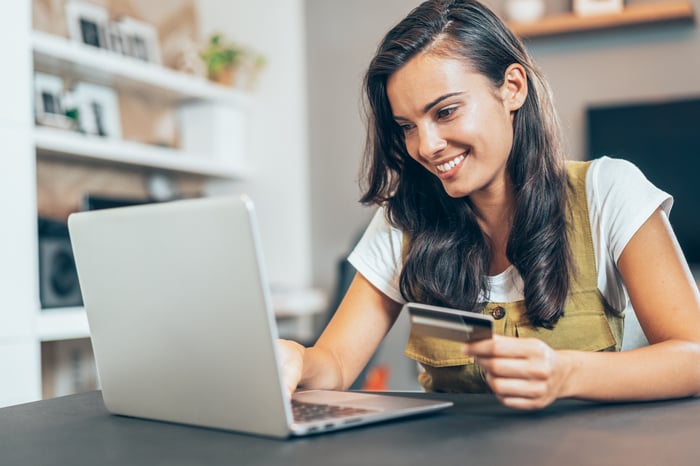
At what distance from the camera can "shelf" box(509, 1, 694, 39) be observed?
338 cm

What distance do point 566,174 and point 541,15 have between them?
2.54m

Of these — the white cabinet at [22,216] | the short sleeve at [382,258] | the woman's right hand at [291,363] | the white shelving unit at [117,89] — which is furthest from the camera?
the white shelving unit at [117,89]

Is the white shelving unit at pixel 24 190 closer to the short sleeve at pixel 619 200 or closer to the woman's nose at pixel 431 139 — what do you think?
the woman's nose at pixel 431 139

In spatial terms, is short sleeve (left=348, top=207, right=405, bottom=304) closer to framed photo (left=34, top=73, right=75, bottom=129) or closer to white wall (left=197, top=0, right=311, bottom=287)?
framed photo (left=34, top=73, right=75, bottom=129)

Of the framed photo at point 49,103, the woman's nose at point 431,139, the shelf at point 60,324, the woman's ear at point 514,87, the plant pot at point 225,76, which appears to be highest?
the plant pot at point 225,76

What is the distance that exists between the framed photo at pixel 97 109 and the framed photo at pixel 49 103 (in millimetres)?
81

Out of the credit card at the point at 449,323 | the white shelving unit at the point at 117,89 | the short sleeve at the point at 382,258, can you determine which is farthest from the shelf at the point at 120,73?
the credit card at the point at 449,323

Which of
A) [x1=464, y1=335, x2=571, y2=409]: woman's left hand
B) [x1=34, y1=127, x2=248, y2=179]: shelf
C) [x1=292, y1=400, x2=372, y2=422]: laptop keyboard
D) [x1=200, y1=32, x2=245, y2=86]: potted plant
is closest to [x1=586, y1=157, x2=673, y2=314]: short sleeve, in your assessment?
[x1=464, y1=335, x2=571, y2=409]: woman's left hand

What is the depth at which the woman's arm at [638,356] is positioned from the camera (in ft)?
2.82

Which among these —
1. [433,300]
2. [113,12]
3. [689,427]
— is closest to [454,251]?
[433,300]

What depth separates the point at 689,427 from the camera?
32.4 inches

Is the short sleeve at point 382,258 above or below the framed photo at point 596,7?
below

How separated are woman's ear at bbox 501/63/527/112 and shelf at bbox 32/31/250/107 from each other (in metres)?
1.84

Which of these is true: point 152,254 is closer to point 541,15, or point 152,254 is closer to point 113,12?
point 113,12
